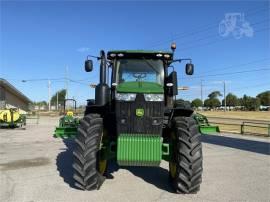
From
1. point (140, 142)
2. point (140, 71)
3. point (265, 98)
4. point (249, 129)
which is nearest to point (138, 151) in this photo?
point (140, 142)

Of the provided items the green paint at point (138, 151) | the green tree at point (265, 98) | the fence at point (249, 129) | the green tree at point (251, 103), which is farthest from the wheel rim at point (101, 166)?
the green tree at point (265, 98)

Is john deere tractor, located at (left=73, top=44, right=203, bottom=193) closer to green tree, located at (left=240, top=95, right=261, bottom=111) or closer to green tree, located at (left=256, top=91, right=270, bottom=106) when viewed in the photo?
green tree, located at (left=240, top=95, right=261, bottom=111)

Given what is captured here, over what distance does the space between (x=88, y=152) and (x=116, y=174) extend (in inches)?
77.8

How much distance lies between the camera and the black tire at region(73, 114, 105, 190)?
709cm

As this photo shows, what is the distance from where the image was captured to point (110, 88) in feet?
28.6

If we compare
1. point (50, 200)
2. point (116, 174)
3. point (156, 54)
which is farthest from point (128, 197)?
point (156, 54)

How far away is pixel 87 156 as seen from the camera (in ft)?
23.5

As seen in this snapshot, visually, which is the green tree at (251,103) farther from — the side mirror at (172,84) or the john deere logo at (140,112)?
the john deere logo at (140,112)

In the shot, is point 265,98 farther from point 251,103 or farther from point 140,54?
point 140,54

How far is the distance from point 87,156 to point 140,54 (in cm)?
280

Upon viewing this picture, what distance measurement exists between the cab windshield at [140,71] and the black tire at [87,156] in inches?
63.1

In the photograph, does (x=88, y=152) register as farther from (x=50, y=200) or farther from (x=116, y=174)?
(x=116, y=174)

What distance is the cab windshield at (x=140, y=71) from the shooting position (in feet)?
28.0

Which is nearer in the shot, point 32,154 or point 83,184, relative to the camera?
point 83,184
